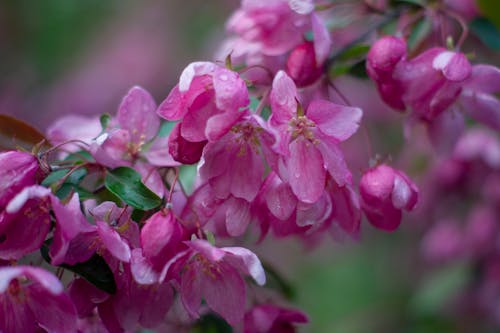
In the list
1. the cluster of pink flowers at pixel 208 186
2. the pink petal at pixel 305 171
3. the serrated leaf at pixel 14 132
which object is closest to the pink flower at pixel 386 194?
the cluster of pink flowers at pixel 208 186

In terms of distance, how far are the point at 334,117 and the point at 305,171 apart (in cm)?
10

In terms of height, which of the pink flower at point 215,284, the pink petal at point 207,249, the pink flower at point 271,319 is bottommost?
the pink flower at point 271,319

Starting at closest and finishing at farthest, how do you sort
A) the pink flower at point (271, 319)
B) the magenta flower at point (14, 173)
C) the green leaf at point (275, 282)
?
the magenta flower at point (14, 173) → the pink flower at point (271, 319) → the green leaf at point (275, 282)

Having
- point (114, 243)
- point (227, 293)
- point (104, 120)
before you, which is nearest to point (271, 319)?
point (227, 293)

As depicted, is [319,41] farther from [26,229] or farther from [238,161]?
[26,229]

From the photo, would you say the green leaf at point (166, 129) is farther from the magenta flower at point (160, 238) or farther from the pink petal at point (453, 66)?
the pink petal at point (453, 66)

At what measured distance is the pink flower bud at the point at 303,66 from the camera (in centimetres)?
129

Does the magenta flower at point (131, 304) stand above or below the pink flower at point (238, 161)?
below

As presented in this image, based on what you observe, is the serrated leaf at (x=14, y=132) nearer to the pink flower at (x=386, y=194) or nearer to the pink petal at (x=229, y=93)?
the pink petal at (x=229, y=93)

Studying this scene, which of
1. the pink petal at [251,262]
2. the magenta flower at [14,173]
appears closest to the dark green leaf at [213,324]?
the pink petal at [251,262]

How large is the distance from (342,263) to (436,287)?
3.71ft

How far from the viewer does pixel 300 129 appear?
3.77ft

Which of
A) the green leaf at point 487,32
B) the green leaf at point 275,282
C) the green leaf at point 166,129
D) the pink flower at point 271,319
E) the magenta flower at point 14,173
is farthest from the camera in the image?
the green leaf at point 487,32

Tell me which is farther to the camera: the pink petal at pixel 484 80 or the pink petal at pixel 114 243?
the pink petal at pixel 484 80
